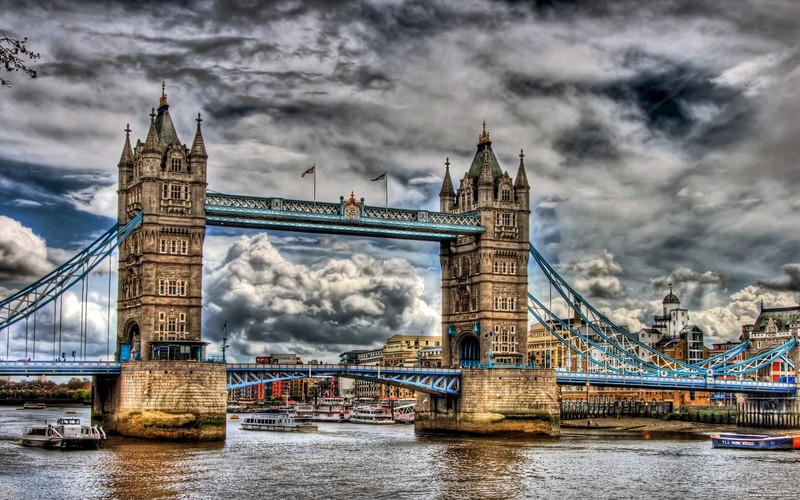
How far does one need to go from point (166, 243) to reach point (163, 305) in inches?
215

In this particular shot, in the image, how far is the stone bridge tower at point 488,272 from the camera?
377 feet

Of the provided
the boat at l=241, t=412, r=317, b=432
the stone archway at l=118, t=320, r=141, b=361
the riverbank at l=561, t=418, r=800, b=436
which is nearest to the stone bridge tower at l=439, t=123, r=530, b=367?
the boat at l=241, t=412, r=317, b=432

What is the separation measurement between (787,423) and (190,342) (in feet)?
243

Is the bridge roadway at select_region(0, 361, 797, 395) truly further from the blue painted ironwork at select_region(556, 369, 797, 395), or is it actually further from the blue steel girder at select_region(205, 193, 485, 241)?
the blue steel girder at select_region(205, 193, 485, 241)

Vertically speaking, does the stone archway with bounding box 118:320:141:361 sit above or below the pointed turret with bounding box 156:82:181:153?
below

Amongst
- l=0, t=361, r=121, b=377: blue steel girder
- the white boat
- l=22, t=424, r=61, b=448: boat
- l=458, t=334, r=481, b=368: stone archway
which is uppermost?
l=458, t=334, r=481, b=368: stone archway

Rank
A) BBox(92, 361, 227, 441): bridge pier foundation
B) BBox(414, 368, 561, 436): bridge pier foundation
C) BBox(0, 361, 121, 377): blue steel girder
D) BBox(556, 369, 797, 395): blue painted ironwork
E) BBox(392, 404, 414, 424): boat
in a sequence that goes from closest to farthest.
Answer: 1. BBox(0, 361, 121, 377): blue steel girder
2. BBox(92, 361, 227, 441): bridge pier foundation
3. BBox(414, 368, 561, 436): bridge pier foundation
4. BBox(556, 369, 797, 395): blue painted ironwork
5. BBox(392, 404, 414, 424): boat

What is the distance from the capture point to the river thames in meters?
63.9

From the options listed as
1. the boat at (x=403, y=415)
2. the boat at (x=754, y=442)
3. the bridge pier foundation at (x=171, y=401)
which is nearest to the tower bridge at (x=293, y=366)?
the bridge pier foundation at (x=171, y=401)

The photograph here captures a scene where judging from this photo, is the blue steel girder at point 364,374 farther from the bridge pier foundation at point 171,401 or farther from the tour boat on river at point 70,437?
the tour boat on river at point 70,437

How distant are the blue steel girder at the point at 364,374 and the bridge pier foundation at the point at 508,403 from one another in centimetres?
189

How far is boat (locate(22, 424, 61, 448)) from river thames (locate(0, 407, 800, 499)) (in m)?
1.17

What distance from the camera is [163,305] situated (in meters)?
98.6

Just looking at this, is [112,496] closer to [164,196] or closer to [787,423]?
[164,196]
